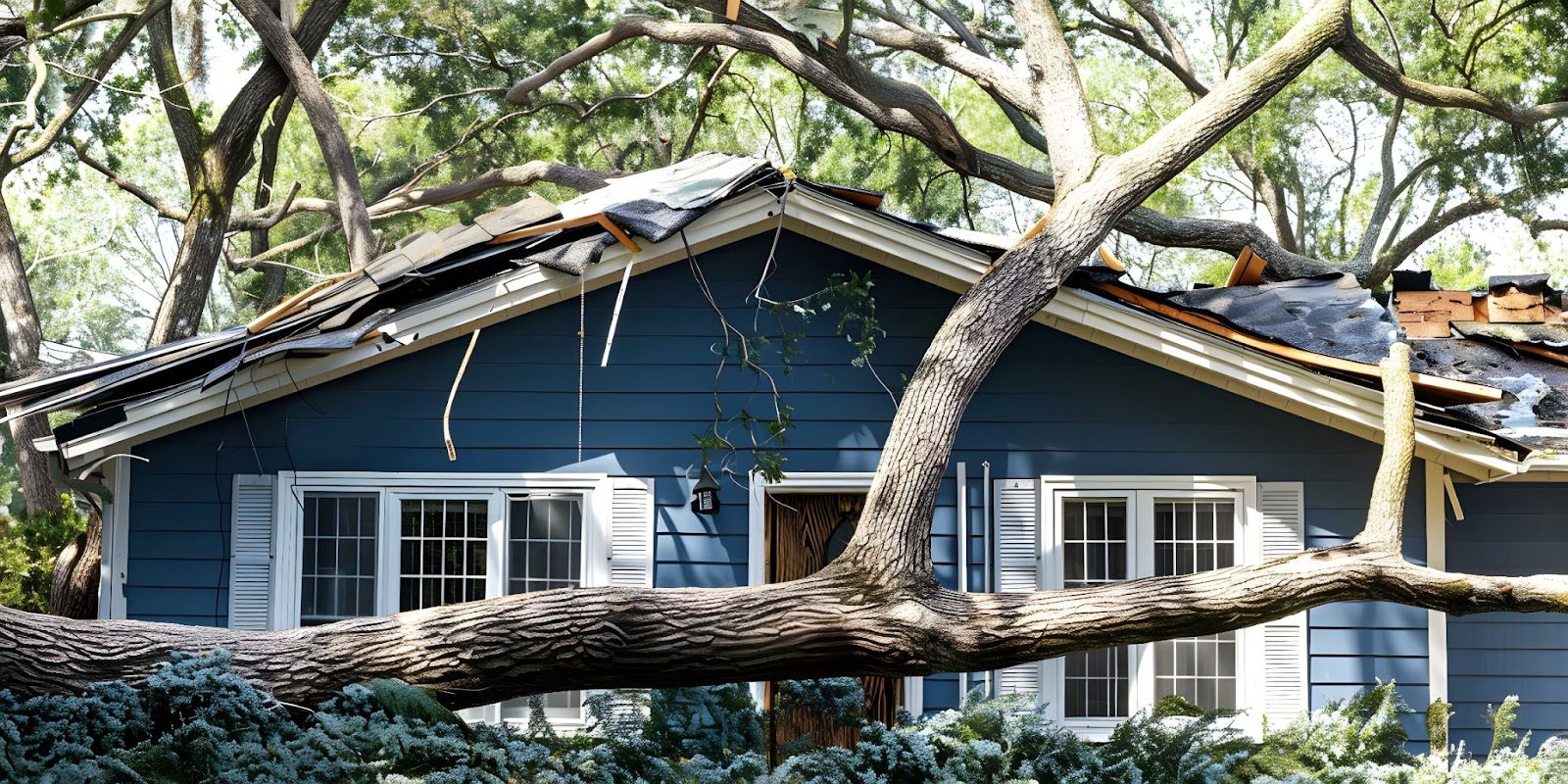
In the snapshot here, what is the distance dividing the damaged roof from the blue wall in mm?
394

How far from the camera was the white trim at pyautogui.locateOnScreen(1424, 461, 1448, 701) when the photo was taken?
7.80m

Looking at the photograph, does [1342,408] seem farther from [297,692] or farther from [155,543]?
[155,543]

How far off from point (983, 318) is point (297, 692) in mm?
3455

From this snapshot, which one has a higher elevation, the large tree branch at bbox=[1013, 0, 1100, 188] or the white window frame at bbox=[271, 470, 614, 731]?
the large tree branch at bbox=[1013, 0, 1100, 188]

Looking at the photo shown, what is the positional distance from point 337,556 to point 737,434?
2.42m

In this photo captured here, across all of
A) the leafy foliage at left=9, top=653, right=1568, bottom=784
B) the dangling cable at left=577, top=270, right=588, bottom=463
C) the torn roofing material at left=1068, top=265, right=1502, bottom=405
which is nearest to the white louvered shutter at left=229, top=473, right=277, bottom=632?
the dangling cable at left=577, top=270, right=588, bottom=463

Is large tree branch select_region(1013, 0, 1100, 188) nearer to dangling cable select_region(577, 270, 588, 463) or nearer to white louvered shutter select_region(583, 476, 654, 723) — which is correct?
dangling cable select_region(577, 270, 588, 463)

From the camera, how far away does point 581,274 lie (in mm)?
7543

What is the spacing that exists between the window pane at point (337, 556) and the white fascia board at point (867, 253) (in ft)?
2.32

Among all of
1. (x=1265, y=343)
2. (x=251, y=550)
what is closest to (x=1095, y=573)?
(x=1265, y=343)

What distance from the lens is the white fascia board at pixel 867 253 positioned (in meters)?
7.50

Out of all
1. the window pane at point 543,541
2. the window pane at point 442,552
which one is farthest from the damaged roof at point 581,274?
the window pane at point 543,541

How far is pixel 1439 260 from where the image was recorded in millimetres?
29750

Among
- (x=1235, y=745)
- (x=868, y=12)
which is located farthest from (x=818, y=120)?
(x=1235, y=745)
